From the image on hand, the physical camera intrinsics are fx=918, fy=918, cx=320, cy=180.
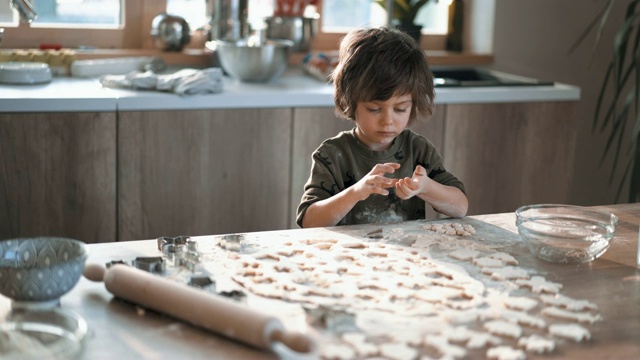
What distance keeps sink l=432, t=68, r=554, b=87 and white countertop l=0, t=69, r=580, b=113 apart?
0.08 ft

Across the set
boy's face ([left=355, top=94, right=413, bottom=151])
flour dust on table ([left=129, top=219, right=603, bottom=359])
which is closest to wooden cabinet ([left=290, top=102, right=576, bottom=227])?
boy's face ([left=355, top=94, right=413, bottom=151])

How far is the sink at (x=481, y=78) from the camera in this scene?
3.32 m

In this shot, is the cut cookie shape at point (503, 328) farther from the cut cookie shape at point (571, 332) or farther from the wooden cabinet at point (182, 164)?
the wooden cabinet at point (182, 164)

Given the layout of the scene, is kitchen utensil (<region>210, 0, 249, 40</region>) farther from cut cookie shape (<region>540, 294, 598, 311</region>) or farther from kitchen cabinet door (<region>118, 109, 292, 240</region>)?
cut cookie shape (<region>540, 294, 598, 311</region>)

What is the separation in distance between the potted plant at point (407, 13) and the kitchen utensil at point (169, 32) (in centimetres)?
79

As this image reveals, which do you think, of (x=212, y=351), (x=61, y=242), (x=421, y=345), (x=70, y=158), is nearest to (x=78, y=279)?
(x=61, y=242)

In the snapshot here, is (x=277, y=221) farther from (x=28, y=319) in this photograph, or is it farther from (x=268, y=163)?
(x=28, y=319)

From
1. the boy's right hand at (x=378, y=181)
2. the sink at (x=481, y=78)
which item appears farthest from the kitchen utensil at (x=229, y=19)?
the boy's right hand at (x=378, y=181)

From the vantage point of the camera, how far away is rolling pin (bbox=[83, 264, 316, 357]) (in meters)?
1.20

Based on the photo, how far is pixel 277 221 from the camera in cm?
310

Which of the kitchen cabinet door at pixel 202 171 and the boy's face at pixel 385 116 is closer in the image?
the boy's face at pixel 385 116

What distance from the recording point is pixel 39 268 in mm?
1272

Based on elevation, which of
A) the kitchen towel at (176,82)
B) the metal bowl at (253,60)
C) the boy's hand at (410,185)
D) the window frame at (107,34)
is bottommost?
the boy's hand at (410,185)

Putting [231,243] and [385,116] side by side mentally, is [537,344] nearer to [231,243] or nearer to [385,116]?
[231,243]
